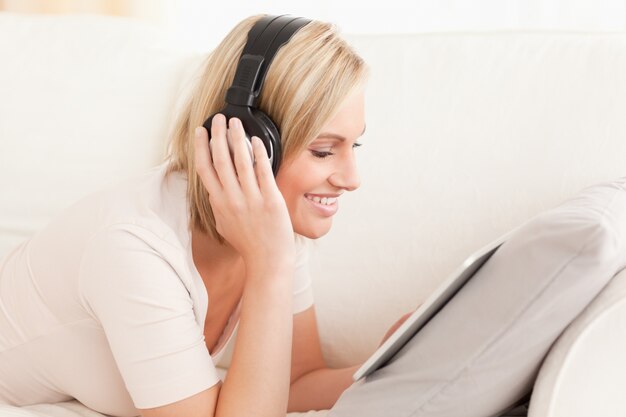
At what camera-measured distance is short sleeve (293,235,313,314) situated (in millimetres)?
1454

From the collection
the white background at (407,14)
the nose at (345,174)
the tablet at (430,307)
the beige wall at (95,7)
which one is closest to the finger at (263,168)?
the nose at (345,174)

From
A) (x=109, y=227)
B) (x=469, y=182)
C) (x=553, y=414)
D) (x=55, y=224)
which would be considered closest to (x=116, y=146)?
(x=55, y=224)

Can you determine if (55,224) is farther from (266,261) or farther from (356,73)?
(356,73)

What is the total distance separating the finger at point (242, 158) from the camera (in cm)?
113

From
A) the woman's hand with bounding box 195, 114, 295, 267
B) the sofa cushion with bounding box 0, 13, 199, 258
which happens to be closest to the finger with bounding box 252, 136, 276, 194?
the woman's hand with bounding box 195, 114, 295, 267

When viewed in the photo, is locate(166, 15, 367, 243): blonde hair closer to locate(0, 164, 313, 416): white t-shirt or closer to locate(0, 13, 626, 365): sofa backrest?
locate(0, 164, 313, 416): white t-shirt

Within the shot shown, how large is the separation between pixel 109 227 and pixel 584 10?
4.60 feet

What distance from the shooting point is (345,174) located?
123 cm

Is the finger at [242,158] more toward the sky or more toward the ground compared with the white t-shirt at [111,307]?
more toward the sky

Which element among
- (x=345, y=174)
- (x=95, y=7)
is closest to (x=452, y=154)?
(x=345, y=174)

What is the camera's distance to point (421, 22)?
222cm

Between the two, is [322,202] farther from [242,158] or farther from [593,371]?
[593,371]

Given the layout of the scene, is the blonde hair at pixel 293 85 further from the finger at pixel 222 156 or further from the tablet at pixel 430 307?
the tablet at pixel 430 307

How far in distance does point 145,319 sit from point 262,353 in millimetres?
159
